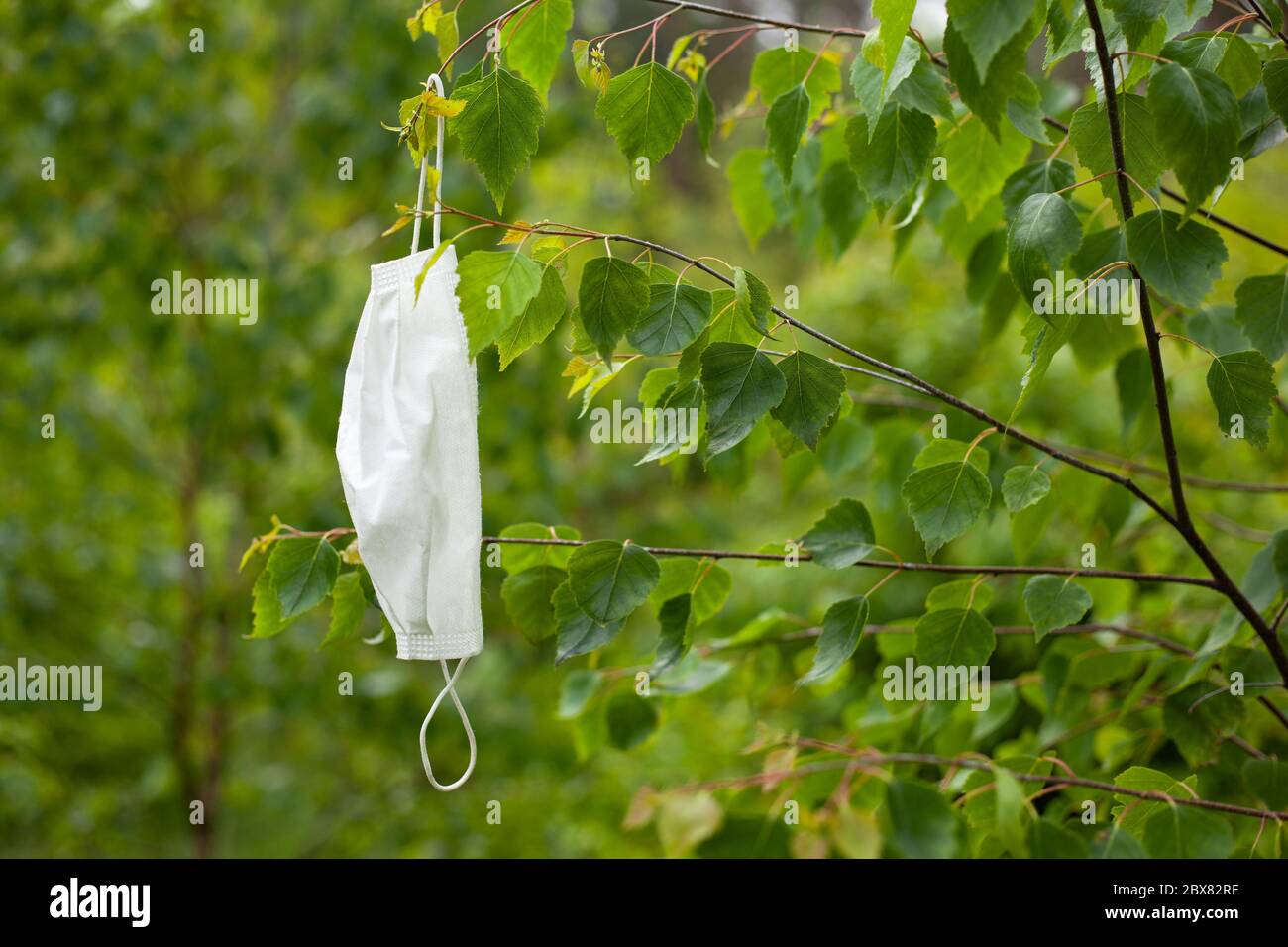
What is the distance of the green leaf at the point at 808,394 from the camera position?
734 mm

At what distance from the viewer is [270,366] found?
2.62m

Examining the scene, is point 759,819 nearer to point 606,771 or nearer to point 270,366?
point 270,366

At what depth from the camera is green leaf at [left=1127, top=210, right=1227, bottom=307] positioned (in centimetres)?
69

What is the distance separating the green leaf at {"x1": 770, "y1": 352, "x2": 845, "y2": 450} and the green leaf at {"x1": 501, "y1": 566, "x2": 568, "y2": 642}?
0.29m

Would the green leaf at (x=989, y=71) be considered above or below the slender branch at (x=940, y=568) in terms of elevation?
above

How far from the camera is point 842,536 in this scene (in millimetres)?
914

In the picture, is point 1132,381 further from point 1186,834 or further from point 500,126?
point 500,126

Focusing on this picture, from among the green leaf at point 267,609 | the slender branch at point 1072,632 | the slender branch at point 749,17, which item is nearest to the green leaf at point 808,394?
the slender branch at point 749,17

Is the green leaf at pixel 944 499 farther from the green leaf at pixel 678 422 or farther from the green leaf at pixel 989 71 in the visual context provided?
the green leaf at pixel 989 71

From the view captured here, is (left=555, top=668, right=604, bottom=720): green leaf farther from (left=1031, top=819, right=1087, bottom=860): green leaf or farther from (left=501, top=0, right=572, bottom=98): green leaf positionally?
(left=501, top=0, right=572, bottom=98): green leaf

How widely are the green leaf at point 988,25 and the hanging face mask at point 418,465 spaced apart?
16.5 inches

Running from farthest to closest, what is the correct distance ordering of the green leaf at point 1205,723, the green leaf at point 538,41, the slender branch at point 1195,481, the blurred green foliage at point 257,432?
the blurred green foliage at point 257,432 < the slender branch at point 1195,481 < the green leaf at point 1205,723 < the green leaf at point 538,41

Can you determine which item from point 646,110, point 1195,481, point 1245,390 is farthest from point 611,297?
point 1195,481
